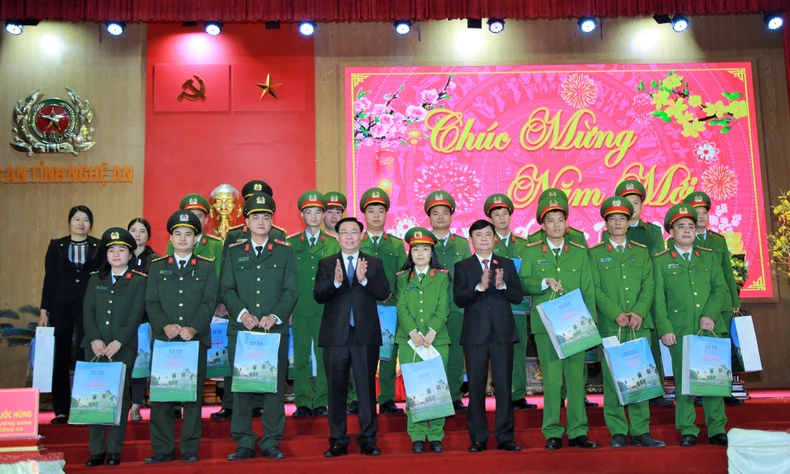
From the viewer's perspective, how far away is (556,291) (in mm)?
5164

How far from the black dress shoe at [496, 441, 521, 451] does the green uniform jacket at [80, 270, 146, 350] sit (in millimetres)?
2464

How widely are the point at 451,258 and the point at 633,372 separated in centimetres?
154

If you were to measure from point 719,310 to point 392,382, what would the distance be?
7.68 feet

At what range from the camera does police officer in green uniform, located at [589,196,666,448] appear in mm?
5164

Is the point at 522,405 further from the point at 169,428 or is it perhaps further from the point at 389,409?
the point at 169,428

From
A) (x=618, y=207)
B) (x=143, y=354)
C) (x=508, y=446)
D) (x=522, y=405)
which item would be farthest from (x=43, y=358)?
(x=618, y=207)

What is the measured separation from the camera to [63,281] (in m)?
5.80

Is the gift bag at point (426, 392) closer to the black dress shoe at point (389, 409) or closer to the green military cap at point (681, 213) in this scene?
the black dress shoe at point (389, 409)

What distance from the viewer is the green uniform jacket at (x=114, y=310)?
5.05 metres

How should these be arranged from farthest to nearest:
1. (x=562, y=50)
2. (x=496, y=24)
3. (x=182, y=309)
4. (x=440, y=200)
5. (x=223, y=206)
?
1. (x=562, y=50)
2. (x=496, y=24)
3. (x=223, y=206)
4. (x=440, y=200)
5. (x=182, y=309)

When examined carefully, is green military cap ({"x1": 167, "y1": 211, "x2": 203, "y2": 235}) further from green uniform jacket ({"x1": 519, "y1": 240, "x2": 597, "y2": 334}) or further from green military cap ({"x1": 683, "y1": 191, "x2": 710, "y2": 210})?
green military cap ({"x1": 683, "y1": 191, "x2": 710, "y2": 210})

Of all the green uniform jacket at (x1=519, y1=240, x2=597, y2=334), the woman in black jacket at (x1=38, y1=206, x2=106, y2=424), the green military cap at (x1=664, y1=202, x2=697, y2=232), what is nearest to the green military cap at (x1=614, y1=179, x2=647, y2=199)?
the green military cap at (x1=664, y1=202, x2=697, y2=232)

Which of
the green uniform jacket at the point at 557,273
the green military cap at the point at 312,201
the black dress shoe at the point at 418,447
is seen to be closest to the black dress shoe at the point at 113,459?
the black dress shoe at the point at 418,447

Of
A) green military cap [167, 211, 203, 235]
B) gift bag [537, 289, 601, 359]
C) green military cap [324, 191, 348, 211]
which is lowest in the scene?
gift bag [537, 289, 601, 359]
